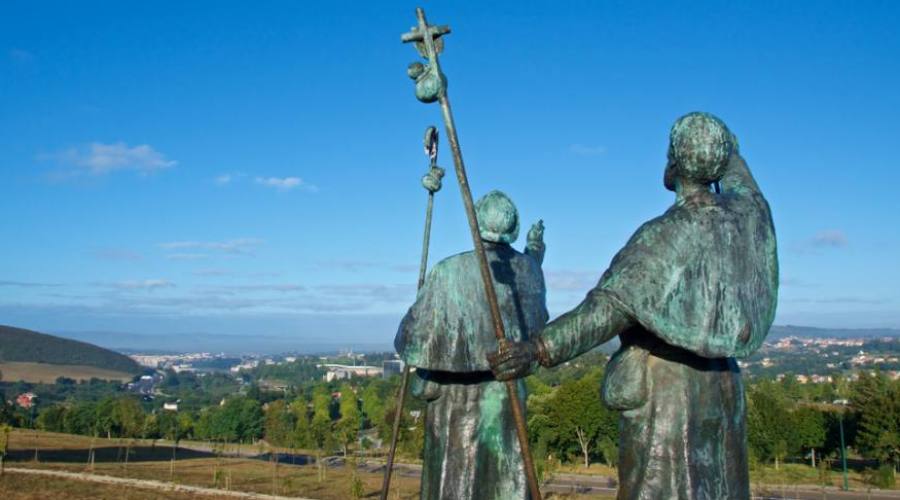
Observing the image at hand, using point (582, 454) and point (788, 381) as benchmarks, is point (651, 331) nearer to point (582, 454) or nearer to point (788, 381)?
point (582, 454)

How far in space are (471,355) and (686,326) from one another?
324 centimetres

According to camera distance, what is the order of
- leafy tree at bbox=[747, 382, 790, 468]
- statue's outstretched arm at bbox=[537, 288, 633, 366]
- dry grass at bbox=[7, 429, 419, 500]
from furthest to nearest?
leafy tree at bbox=[747, 382, 790, 468], dry grass at bbox=[7, 429, 419, 500], statue's outstretched arm at bbox=[537, 288, 633, 366]

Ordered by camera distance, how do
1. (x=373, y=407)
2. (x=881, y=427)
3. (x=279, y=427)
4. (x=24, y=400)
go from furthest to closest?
(x=24, y=400)
(x=373, y=407)
(x=279, y=427)
(x=881, y=427)

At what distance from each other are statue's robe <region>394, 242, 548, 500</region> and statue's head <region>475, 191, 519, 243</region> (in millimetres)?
99

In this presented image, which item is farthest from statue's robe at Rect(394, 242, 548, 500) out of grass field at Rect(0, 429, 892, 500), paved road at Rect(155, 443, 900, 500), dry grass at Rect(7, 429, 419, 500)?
paved road at Rect(155, 443, 900, 500)

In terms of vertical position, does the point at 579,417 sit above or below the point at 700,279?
below

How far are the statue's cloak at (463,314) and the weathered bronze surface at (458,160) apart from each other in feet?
8.90

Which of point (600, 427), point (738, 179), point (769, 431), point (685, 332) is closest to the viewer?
point (685, 332)

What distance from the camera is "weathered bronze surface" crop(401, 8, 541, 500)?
3744mm

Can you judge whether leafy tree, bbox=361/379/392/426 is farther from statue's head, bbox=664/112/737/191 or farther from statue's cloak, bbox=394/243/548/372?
statue's head, bbox=664/112/737/191

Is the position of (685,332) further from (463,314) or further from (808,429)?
(808,429)

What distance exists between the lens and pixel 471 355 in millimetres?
6824

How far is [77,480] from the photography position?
4028cm

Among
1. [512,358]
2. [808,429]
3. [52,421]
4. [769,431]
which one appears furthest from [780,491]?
[52,421]
